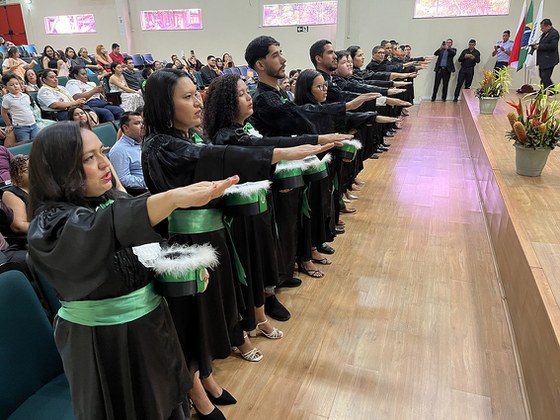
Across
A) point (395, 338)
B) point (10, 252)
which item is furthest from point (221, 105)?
point (10, 252)

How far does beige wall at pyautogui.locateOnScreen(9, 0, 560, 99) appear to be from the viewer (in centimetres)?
1000

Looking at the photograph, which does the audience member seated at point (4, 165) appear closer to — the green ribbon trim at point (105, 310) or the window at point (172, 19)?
the green ribbon trim at point (105, 310)

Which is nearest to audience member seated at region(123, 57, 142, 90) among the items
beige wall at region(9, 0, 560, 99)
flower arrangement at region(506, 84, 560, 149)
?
beige wall at region(9, 0, 560, 99)

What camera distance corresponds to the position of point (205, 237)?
61.0 inches

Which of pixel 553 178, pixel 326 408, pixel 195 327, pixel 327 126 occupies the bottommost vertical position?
pixel 326 408

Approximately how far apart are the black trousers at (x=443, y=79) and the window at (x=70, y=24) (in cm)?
1020

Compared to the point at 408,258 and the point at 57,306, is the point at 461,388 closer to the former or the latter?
the point at 408,258

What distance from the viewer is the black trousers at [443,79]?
33.6 feet

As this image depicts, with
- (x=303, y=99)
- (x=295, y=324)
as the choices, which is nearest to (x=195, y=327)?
(x=295, y=324)

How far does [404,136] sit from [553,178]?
4039 millimetres

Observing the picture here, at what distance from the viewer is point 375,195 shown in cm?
411

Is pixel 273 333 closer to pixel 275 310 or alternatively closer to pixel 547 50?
pixel 275 310

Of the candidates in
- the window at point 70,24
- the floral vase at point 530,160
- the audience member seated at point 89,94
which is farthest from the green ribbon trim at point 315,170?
the window at point 70,24

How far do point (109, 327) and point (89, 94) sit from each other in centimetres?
523
